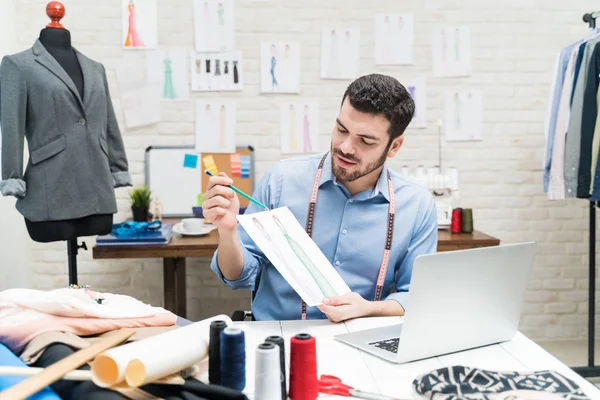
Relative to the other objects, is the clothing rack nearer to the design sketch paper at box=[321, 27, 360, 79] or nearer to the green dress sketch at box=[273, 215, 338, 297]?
the design sketch paper at box=[321, 27, 360, 79]

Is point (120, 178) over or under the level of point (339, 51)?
under

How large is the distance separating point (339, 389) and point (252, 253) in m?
0.73

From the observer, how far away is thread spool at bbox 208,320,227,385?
1104mm

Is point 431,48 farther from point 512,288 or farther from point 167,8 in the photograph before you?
point 512,288

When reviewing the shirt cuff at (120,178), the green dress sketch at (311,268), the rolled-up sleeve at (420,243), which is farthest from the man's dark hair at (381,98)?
the shirt cuff at (120,178)

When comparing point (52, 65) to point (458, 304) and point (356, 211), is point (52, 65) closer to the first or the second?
point (356, 211)

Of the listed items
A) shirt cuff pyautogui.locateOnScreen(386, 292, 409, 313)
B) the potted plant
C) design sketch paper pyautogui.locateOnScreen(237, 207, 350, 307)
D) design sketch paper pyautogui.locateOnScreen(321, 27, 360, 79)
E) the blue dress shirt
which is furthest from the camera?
design sketch paper pyautogui.locateOnScreen(321, 27, 360, 79)

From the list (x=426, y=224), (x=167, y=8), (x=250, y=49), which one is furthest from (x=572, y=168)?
(x=167, y=8)

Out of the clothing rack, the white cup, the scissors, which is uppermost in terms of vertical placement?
the white cup

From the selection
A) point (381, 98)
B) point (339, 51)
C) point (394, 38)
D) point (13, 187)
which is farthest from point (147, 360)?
point (394, 38)

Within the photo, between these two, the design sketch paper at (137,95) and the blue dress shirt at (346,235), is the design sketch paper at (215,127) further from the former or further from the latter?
the blue dress shirt at (346,235)

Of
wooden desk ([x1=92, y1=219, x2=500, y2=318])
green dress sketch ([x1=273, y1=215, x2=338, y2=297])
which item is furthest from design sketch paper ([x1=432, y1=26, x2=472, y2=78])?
green dress sketch ([x1=273, y1=215, x2=338, y2=297])

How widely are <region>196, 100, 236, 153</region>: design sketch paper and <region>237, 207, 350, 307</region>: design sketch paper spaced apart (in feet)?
6.51

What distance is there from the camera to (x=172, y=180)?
141 inches
